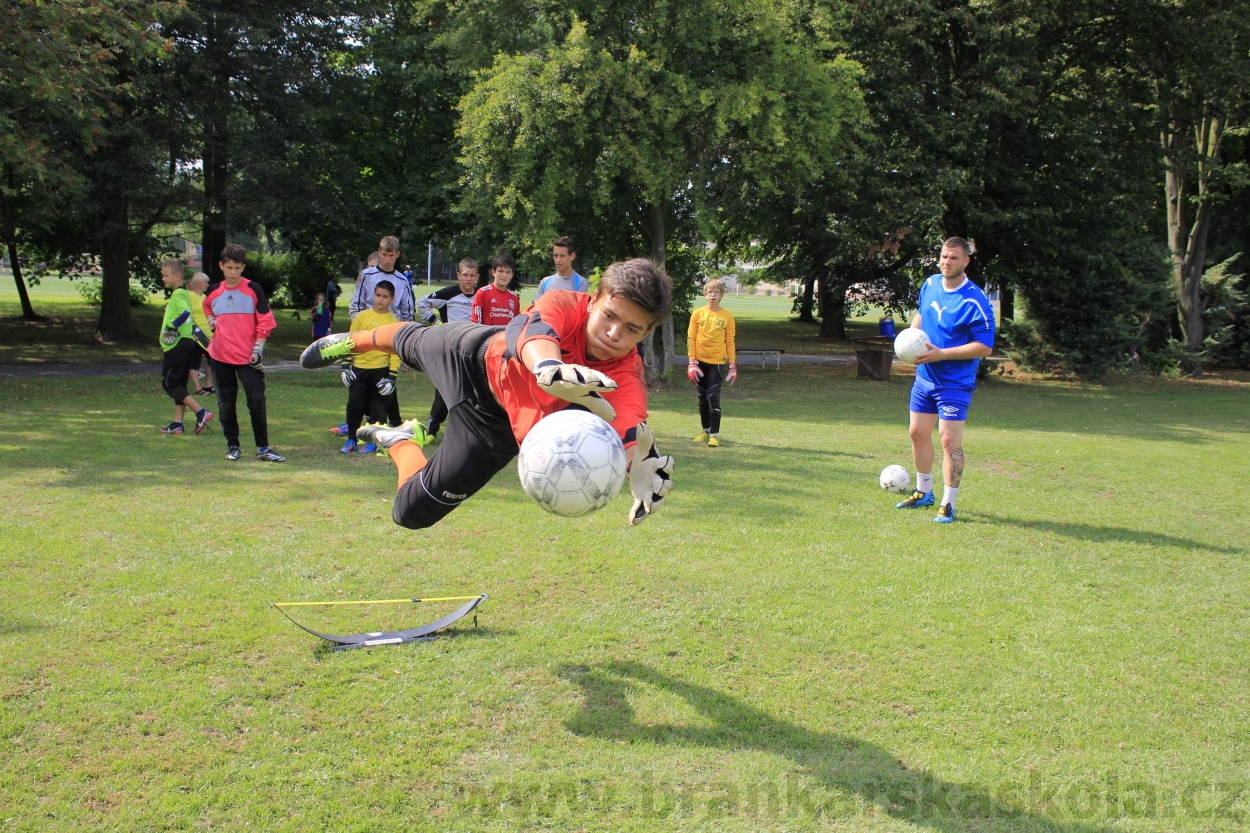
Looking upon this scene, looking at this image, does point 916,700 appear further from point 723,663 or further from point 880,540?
point 880,540

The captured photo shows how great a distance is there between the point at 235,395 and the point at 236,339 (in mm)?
616

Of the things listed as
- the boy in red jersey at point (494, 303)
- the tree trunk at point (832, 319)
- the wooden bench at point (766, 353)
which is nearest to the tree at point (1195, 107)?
the wooden bench at point (766, 353)

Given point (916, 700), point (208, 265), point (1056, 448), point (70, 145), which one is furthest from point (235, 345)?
point (208, 265)

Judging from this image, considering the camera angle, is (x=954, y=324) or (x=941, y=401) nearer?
(x=954, y=324)

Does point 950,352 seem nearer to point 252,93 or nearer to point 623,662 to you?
point 623,662

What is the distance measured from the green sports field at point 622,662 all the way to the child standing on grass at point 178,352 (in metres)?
2.13

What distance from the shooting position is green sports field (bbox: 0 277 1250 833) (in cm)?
366

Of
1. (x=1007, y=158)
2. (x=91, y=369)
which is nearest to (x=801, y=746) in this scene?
(x=91, y=369)

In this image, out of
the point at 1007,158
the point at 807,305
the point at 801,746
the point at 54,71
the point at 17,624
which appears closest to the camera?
the point at 801,746

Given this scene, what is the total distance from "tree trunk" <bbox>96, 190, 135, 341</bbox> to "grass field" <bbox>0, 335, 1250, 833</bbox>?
1420 centimetres

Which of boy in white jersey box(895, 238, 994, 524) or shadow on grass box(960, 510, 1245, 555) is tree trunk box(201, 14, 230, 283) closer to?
boy in white jersey box(895, 238, 994, 524)

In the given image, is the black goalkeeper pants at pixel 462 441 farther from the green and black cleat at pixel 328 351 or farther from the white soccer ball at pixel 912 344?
the white soccer ball at pixel 912 344

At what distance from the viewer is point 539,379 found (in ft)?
12.1

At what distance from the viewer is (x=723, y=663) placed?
16.1 feet
